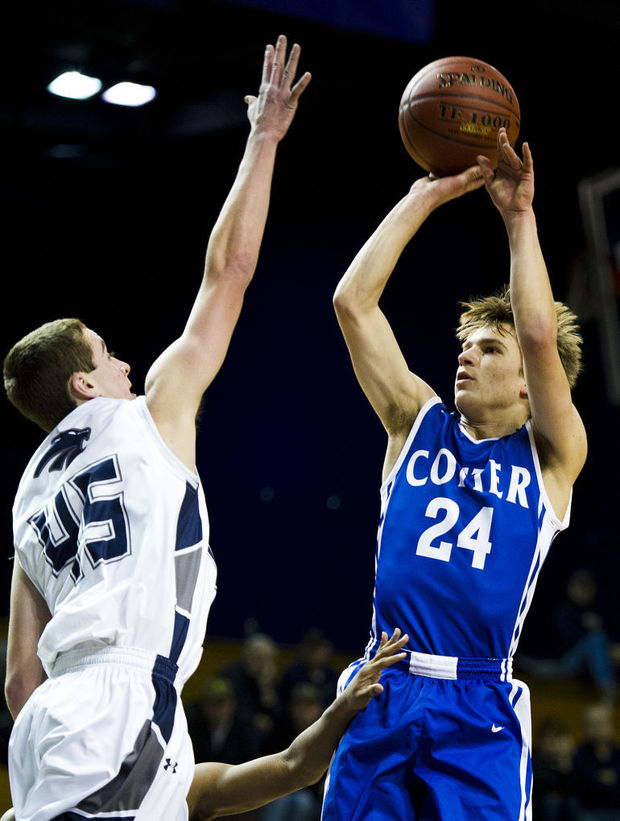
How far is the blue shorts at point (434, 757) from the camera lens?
3193 mm

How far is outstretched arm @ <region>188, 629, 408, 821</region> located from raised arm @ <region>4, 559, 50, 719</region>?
58 centimetres

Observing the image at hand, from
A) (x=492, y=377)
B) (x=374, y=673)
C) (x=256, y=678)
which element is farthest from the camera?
(x=256, y=678)

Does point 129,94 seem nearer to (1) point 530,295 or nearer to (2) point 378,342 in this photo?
(2) point 378,342

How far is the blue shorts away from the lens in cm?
319

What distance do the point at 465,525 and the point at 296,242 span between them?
10730 millimetres

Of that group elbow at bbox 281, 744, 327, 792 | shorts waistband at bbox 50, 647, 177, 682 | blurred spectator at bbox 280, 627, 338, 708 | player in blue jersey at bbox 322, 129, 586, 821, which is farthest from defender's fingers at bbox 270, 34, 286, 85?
blurred spectator at bbox 280, 627, 338, 708

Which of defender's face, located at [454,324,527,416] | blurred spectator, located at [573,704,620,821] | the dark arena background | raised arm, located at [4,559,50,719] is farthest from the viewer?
the dark arena background

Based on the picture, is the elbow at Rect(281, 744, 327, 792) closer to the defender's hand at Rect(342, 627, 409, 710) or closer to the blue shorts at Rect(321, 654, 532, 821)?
the blue shorts at Rect(321, 654, 532, 821)

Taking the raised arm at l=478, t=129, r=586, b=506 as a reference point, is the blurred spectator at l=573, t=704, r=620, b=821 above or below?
below

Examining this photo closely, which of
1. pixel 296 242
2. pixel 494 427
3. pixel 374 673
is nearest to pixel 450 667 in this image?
pixel 374 673

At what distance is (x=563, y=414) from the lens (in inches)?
139

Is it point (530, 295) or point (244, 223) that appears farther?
point (530, 295)

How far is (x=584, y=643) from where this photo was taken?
13.3 meters

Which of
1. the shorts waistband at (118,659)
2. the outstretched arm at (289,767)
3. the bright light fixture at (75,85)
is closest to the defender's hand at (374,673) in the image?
the outstretched arm at (289,767)
